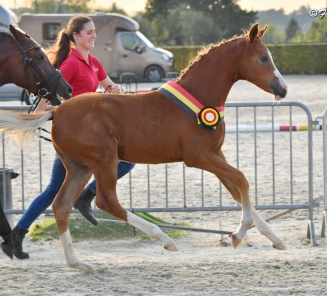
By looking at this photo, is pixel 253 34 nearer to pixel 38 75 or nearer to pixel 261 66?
pixel 261 66

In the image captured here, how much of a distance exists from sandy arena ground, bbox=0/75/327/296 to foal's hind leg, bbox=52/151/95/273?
0.12m

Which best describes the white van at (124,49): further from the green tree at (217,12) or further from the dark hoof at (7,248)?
the green tree at (217,12)

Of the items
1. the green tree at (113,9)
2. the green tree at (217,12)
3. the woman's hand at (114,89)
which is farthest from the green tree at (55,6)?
the woman's hand at (114,89)

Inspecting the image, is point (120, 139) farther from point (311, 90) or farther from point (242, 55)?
point (311, 90)

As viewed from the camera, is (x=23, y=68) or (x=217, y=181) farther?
(x=217, y=181)

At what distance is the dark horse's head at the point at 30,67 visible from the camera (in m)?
6.17

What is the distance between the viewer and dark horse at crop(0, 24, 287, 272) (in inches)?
224

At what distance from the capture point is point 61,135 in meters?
5.73

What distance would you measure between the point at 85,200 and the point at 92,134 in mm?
1219

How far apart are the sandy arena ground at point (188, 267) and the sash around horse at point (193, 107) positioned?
1.19 metres

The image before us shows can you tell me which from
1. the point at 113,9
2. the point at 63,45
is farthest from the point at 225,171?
the point at 113,9

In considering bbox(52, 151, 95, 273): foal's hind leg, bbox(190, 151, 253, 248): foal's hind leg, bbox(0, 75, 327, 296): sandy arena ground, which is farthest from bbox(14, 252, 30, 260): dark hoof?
bbox(190, 151, 253, 248): foal's hind leg

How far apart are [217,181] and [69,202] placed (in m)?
4.42

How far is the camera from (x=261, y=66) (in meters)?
5.72
